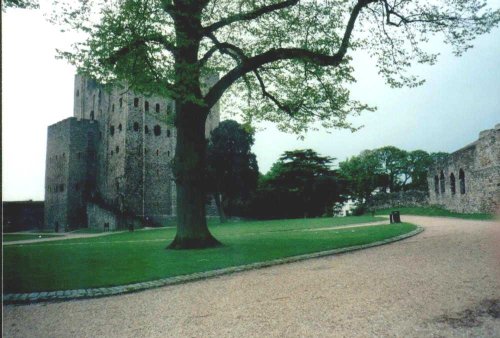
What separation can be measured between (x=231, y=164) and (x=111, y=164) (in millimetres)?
16317

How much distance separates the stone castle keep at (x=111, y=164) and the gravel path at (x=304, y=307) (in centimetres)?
3189

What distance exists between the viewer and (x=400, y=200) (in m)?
44.4

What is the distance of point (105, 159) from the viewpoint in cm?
4453

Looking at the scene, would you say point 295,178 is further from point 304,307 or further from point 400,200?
point 304,307

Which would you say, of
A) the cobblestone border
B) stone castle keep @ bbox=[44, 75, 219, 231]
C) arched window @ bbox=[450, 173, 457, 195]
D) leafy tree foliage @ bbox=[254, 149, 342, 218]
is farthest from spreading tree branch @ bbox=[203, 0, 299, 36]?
leafy tree foliage @ bbox=[254, 149, 342, 218]

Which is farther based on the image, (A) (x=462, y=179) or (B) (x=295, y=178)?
(B) (x=295, y=178)

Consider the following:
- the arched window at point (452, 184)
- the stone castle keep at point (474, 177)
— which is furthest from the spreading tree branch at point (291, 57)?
the arched window at point (452, 184)

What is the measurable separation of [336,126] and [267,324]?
1264cm

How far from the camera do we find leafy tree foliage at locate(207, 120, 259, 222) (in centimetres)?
3562

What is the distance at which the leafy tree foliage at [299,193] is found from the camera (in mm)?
44500

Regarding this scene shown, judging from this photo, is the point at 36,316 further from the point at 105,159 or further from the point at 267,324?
the point at 105,159

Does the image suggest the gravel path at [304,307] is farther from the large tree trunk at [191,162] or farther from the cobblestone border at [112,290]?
the large tree trunk at [191,162]

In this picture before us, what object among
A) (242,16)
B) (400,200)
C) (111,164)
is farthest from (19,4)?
(400,200)

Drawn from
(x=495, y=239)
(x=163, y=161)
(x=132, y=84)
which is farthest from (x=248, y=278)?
(x=163, y=161)
